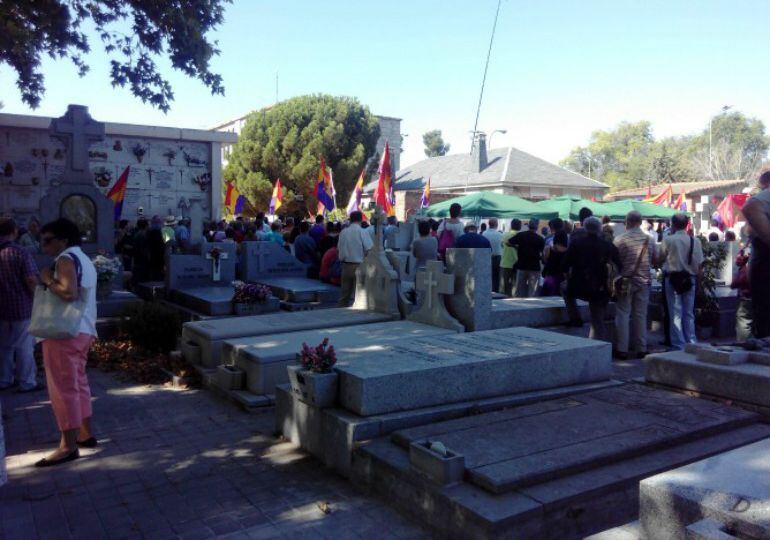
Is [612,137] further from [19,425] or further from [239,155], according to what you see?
[19,425]

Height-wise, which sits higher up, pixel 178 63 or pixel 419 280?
pixel 178 63

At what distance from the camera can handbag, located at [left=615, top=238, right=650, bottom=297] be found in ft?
27.7

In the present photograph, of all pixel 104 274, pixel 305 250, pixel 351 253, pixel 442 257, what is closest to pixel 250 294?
pixel 351 253

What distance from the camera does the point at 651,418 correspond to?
15.9 feet

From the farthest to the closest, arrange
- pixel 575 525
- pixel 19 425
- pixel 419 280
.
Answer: pixel 419 280, pixel 19 425, pixel 575 525

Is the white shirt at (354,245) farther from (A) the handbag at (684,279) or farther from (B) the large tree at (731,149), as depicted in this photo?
(B) the large tree at (731,149)

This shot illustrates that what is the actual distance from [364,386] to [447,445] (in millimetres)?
844

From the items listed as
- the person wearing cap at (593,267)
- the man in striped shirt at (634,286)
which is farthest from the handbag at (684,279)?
the person wearing cap at (593,267)

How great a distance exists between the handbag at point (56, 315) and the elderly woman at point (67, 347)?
1.4 inches

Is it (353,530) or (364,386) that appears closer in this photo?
(353,530)

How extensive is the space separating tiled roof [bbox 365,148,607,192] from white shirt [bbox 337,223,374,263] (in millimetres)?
25829

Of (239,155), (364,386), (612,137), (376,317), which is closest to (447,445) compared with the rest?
(364,386)

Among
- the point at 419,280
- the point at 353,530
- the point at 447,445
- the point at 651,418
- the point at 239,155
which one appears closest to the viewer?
the point at 353,530

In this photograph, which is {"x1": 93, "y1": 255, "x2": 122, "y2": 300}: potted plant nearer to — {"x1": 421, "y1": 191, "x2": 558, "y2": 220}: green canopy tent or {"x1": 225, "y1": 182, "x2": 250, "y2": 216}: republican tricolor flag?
{"x1": 421, "y1": 191, "x2": 558, "y2": 220}: green canopy tent
